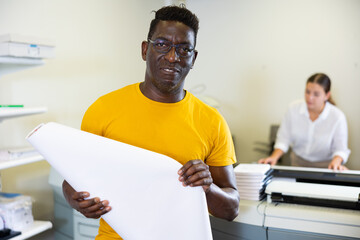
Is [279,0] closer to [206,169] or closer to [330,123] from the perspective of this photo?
[330,123]

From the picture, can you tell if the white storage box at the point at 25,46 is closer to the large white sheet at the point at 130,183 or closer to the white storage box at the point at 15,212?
the white storage box at the point at 15,212

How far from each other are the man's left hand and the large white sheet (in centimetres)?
2

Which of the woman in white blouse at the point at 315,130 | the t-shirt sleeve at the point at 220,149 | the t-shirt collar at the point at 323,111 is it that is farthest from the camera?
the t-shirt collar at the point at 323,111

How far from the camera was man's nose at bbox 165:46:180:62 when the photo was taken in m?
1.17

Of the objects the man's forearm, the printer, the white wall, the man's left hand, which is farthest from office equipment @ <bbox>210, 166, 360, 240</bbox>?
the white wall

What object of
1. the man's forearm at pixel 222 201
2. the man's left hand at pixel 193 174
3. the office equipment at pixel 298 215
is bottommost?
the office equipment at pixel 298 215

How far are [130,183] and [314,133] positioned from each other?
2.48 metres

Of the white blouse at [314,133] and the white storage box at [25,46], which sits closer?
Answer: the white storage box at [25,46]

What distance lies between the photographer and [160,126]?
1.23 meters

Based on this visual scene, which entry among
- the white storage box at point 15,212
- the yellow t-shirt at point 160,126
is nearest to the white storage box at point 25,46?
the white storage box at point 15,212

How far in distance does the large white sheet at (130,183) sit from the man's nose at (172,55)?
29 centimetres

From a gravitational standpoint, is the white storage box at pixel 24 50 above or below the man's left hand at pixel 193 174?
above

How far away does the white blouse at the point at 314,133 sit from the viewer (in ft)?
10.2

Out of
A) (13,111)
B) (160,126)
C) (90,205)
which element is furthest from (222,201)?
(13,111)
